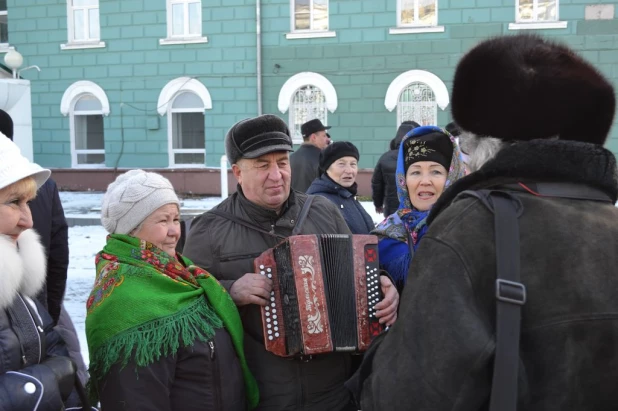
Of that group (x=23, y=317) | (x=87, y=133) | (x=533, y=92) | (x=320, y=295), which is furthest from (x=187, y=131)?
(x=533, y=92)

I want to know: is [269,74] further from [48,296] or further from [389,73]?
[48,296]

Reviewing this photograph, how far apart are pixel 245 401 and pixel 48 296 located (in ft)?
6.00

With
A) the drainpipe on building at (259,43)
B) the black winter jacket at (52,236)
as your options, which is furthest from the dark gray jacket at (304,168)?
the drainpipe on building at (259,43)

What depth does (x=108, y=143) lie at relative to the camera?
1639 centimetres

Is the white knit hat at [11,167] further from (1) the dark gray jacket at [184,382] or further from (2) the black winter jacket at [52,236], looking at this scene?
(2) the black winter jacket at [52,236]

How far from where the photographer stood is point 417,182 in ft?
10.2

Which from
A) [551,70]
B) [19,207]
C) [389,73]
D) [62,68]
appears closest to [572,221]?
[551,70]

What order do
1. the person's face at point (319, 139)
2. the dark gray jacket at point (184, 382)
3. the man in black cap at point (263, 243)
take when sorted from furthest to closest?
the person's face at point (319, 139), the man in black cap at point (263, 243), the dark gray jacket at point (184, 382)

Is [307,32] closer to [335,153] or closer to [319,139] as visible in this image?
[319,139]

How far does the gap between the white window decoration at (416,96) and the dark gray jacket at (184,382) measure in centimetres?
1237

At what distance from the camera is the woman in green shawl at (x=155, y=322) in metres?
2.24

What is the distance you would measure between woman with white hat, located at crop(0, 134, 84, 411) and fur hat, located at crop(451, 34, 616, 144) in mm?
1472

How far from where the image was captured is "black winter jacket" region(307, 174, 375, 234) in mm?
5020

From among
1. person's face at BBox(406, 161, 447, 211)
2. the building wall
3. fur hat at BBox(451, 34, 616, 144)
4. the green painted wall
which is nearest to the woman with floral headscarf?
person's face at BBox(406, 161, 447, 211)
